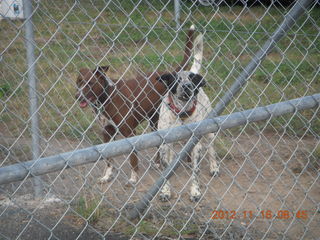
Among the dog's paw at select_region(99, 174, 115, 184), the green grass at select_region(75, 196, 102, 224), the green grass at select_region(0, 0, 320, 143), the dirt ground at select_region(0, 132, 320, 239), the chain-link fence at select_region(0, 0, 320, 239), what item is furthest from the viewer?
the dog's paw at select_region(99, 174, 115, 184)

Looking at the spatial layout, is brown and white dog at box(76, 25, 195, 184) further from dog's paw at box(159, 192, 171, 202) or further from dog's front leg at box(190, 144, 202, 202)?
dog's front leg at box(190, 144, 202, 202)

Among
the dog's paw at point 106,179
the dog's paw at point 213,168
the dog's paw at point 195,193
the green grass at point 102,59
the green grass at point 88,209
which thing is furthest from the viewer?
the dog's paw at point 213,168

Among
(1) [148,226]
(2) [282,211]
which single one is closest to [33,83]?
(1) [148,226]

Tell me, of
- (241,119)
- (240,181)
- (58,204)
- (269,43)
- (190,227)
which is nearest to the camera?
(241,119)

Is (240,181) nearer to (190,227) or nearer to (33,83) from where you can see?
(190,227)

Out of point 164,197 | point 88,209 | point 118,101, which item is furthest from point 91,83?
point 88,209

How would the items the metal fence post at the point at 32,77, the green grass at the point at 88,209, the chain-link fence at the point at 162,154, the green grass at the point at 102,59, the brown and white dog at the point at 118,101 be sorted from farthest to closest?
1. the brown and white dog at the point at 118,101
2. the green grass at the point at 88,209
3. the metal fence post at the point at 32,77
4. the green grass at the point at 102,59
5. the chain-link fence at the point at 162,154

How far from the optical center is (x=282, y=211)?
10.5ft

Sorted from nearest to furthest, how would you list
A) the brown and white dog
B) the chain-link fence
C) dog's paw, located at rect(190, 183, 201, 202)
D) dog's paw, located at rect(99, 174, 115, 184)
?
the chain-link fence → dog's paw, located at rect(190, 183, 201, 202) → the brown and white dog → dog's paw, located at rect(99, 174, 115, 184)

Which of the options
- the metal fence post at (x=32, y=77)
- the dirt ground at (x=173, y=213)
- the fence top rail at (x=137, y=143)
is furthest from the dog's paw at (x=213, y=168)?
the fence top rail at (x=137, y=143)

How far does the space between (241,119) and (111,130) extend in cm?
283

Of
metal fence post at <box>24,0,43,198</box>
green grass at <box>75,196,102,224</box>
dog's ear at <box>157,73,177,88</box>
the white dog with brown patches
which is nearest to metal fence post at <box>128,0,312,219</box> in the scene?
green grass at <box>75,196,102,224</box>
